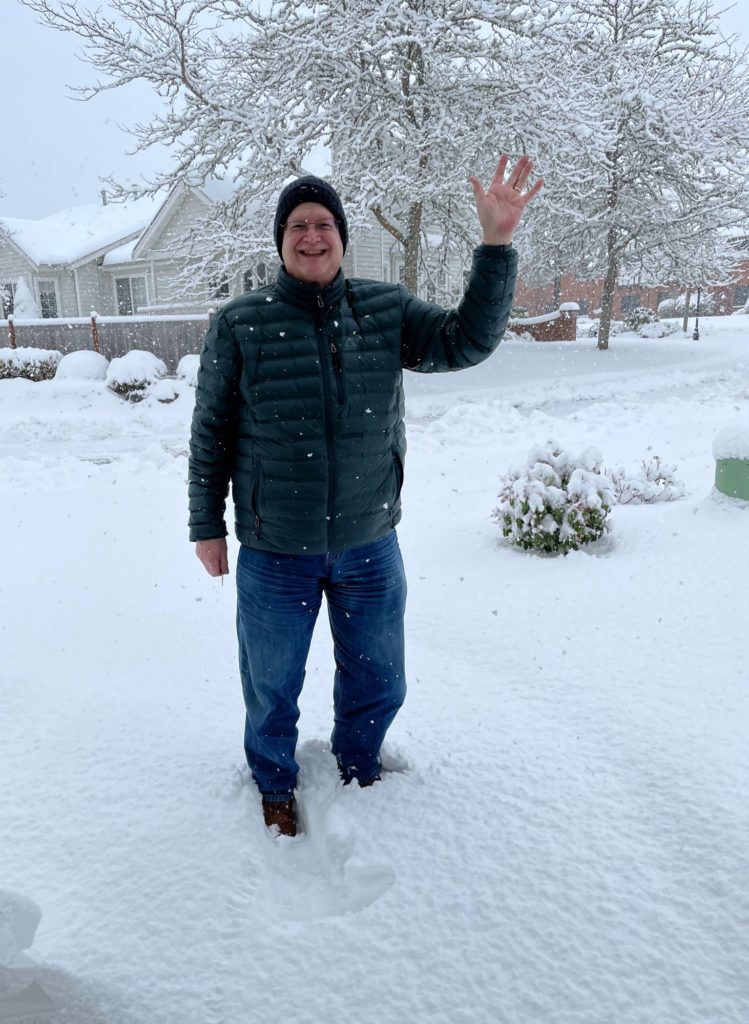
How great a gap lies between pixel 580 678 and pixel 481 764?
0.86 metres

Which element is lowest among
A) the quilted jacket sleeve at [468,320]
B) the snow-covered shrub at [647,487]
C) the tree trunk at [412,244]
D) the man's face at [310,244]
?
the snow-covered shrub at [647,487]

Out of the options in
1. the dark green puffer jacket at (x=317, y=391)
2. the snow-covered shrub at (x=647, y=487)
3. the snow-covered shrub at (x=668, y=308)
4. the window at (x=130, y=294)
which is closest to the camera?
the dark green puffer jacket at (x=317, y=391)

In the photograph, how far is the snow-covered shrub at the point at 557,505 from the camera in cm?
507

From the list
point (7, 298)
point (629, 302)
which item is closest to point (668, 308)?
point (629, 302)

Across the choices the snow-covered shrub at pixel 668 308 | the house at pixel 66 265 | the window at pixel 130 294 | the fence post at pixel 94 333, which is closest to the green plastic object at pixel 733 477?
the fence post at pixel 94 333

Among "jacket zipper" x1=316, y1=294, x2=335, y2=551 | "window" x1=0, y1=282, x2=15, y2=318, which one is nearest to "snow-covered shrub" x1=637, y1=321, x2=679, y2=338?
"window" x1=0, y1=282, x2=15, y2=318

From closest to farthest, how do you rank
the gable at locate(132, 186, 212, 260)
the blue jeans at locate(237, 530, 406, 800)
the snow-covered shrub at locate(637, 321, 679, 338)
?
1. the blue jeans at locate(237, 530, 406, 800)
2. the gable at locate(132, 186, 212, 260)
3. the snow-covered shrub at locate(637, 321, 679, 338)

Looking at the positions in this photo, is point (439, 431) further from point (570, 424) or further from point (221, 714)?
point (221, 714)

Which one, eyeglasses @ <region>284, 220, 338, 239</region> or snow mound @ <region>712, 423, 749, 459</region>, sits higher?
eyeglasses @ <region>284, 220, 338, 239</region>

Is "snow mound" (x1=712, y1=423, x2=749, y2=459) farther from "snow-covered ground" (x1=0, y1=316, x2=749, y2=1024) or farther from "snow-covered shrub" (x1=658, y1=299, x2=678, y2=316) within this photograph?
"snow-covered shrub" (x1=658, y1=299, x2=678, y2=316)

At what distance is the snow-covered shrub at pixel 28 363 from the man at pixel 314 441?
15398mm

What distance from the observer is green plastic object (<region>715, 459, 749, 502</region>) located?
532 centimetres

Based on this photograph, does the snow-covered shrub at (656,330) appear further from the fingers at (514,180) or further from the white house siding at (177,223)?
the fingers at (514,180)

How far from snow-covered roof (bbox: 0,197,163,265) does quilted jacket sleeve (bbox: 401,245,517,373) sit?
2743 cm
